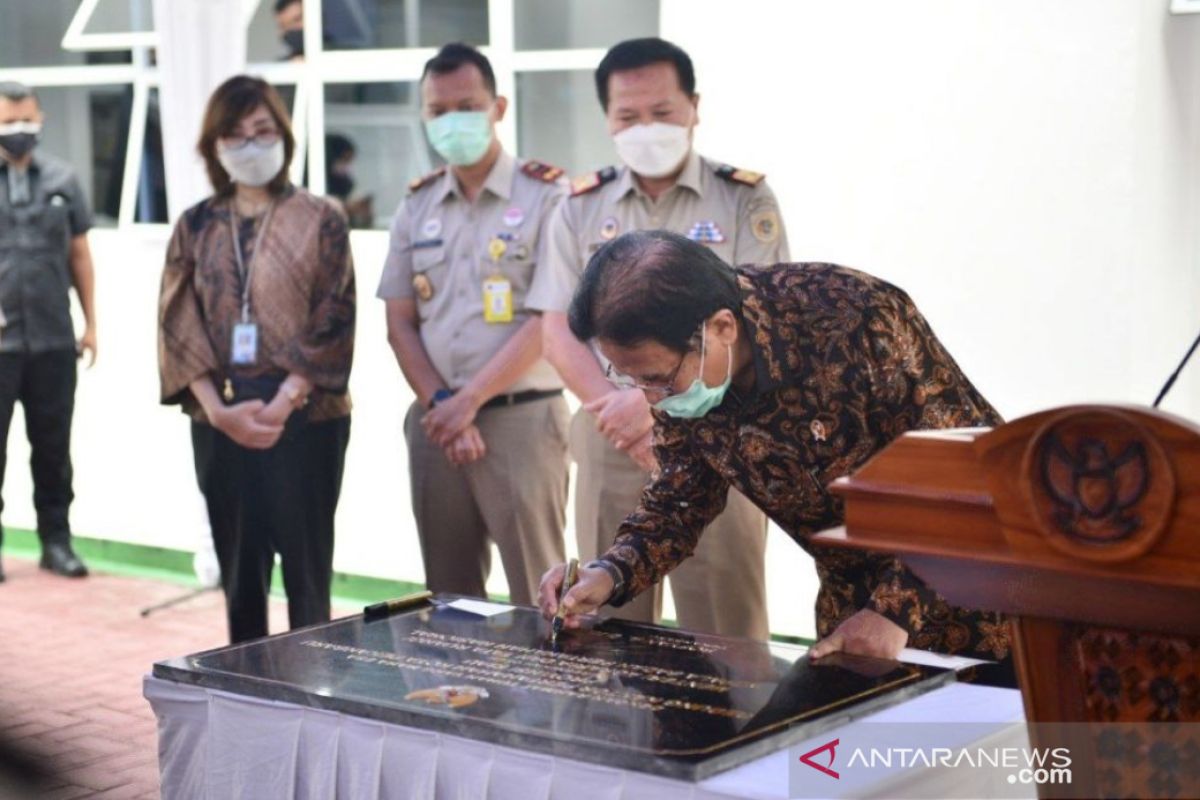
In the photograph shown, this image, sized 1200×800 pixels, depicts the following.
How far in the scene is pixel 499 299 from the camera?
171 inches

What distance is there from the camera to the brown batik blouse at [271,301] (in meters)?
4.42

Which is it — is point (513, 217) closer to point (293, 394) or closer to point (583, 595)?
point (293, 394)

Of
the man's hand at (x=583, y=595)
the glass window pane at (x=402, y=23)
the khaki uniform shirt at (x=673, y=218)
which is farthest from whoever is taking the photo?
the glass window pane at (x=402, y=23)

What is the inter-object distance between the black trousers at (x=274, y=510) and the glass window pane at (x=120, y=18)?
324 centimetres

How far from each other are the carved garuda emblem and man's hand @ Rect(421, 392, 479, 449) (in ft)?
9.73

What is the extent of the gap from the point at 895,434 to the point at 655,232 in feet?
1.63

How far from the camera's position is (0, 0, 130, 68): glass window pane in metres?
7.45

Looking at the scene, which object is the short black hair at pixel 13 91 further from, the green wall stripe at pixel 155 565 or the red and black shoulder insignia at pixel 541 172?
the red and black shoulder insignia at pixel 541 172

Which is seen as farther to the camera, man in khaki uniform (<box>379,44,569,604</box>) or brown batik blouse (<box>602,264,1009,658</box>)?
man in khaki uniform (<box>379,44,569,604</box>)

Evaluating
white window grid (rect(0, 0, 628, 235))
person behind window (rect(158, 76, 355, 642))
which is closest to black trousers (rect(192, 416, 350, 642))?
person behind window (rect(158, 76, 355, 642))

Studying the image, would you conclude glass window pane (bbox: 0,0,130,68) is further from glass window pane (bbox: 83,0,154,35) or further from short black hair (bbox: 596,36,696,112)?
short black hair (bbox: 596,36,696,112)

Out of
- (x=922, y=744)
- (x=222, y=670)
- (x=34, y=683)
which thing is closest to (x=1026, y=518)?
(x=922, y=744)

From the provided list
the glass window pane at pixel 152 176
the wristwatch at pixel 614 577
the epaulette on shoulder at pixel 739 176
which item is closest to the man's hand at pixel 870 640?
the wristwatch at pixel 614 577

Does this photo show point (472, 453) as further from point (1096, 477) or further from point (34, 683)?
point (1096, 477)
